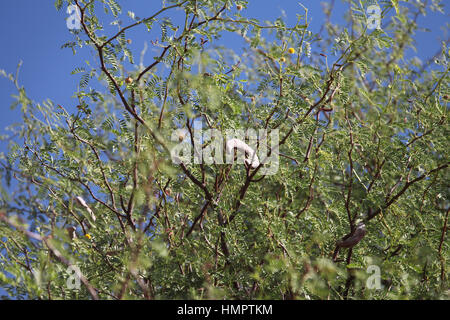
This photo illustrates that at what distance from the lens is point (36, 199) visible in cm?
198

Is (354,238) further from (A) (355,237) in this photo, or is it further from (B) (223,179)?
(B) (223,179)

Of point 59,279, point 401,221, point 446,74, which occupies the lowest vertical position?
point 59,279

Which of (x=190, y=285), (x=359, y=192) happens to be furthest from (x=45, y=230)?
(x=359, y=192)

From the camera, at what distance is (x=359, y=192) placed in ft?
6.97

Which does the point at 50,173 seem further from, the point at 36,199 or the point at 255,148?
the point at 255,148

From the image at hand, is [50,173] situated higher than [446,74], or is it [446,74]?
[446,74]

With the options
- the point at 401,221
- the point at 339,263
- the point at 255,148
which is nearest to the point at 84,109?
the point at 255,148

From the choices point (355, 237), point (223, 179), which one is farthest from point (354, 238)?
point (223, 179)

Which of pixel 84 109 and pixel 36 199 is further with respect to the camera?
pixel 36 199

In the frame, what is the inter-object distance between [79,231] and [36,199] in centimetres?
27

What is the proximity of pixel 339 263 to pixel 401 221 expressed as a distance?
0.25 meters
